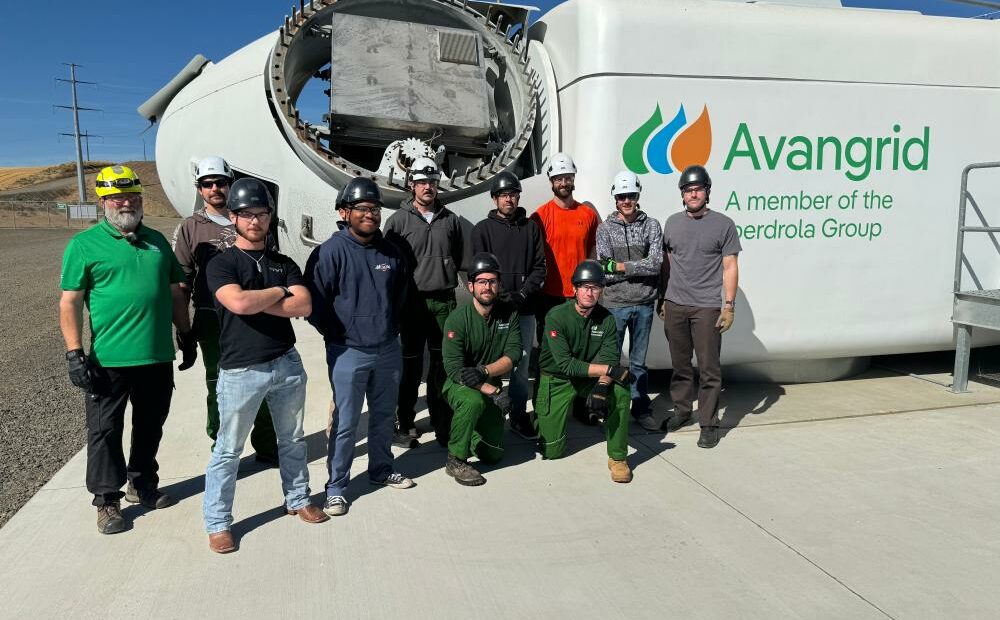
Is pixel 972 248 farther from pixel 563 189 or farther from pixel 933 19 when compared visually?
pixel 563 189

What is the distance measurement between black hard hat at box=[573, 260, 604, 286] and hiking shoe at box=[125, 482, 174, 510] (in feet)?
7.61

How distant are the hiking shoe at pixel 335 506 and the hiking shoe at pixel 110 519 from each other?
882mm

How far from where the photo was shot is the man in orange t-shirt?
4.33 metres

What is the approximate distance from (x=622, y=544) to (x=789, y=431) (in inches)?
78.8

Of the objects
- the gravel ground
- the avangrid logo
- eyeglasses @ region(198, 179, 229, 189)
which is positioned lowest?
the gravel ground

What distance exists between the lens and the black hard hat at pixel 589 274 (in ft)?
12.4

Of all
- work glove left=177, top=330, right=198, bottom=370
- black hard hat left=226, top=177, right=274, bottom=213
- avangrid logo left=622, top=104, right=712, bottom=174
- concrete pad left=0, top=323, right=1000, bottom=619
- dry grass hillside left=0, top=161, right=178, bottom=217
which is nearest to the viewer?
concrete pad left=0, top=323, right=1000, bottom=619

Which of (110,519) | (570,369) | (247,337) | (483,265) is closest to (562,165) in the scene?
(483,265)

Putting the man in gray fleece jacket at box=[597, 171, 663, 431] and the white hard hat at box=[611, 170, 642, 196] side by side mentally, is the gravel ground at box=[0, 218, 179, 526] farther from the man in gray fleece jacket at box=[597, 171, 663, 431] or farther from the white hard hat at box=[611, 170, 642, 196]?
the white hard hat at box=[611, 170, 642, 196]

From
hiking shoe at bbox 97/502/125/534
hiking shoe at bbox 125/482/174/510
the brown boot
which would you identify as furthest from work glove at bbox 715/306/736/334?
hiking shoe at bbox 97/502/125/534

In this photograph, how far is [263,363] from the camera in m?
2.95

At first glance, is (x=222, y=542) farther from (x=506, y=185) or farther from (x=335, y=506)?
(x=506, y=185)

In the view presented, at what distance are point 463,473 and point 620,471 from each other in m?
0.83

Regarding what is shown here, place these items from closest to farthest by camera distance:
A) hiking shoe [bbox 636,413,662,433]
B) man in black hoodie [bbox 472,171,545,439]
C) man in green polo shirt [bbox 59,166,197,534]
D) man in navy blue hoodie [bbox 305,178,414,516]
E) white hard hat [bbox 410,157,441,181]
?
man in green polo shirt [bbox 59,166,197,534]
man in navy blue hoodie [bbox 305,178,414,516]
white hard hat [bbox 410,157,441,181]
man in black hoodie [bbox 472,171,545,439]
hiking shoe [bbox 636,413,662,433]
